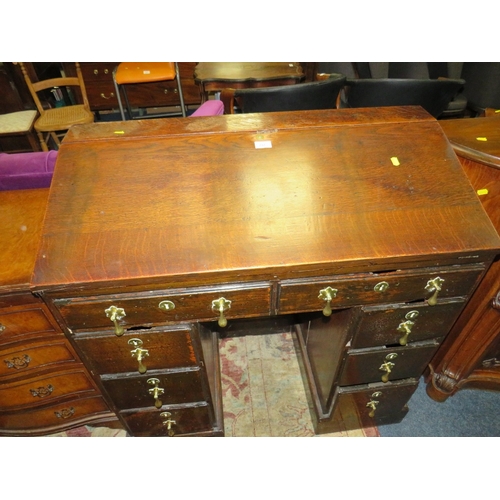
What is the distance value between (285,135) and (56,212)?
0.93 metres

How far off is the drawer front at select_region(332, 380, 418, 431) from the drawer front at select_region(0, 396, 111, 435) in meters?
1.18

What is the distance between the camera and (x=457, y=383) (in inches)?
80.2

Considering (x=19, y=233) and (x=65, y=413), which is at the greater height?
(x=19, y=233)

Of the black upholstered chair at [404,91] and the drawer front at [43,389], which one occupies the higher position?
the black upholstered chair at [404,91]

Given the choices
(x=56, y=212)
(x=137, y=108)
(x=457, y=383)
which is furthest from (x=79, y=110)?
(x=457, y=383)

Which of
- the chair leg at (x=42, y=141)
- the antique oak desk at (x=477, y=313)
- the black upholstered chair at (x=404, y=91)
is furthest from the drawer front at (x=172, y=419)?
the chair leg at (x=42, y=141)

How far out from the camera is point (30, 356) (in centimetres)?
156

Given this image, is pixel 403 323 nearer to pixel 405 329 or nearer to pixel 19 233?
pixel 405 329

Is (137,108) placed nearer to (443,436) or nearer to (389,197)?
(389,197)

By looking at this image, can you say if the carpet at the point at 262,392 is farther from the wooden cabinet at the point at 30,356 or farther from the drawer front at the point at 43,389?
the drawer front at the point at 43,389

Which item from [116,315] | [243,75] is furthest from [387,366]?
[243,75]

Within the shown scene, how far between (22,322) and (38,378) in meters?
0.37

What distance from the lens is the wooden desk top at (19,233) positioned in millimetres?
1325

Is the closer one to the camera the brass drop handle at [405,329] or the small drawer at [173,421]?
the brass drop handle at [405,329]
